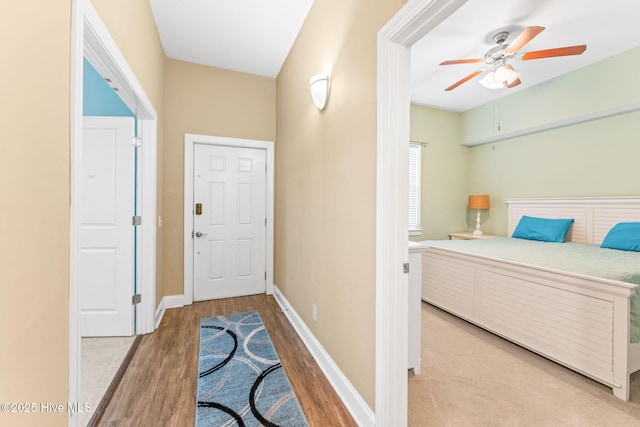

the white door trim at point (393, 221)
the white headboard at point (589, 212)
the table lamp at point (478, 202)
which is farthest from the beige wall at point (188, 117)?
the white headboard at point (589, 212)

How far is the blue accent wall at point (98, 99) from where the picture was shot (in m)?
2.38

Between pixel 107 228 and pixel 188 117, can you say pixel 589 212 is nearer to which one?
pixel 188 117

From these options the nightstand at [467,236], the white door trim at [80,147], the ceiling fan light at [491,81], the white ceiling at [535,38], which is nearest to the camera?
the white door trim at [80,147]

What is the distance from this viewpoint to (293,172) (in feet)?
9.52

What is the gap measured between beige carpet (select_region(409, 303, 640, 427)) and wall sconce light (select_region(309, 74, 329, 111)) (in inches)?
85.1

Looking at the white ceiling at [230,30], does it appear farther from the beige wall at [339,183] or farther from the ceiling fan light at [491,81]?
the ceiling fan light at [491,81]

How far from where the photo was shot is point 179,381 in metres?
1.83

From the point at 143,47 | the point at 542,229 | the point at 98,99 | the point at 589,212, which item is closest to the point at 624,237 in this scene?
the point at 589,212

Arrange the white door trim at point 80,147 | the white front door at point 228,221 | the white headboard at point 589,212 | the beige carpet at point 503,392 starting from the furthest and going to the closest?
the white front door at point 228,221 < the white headboard at point 589,212 < the beige carpet at point 503,392 < the white door trim at point 80,147

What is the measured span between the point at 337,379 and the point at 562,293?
1.85 metres

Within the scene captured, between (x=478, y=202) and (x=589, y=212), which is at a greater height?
(x=478, y=202)

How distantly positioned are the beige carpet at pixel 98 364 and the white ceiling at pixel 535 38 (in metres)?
3.89

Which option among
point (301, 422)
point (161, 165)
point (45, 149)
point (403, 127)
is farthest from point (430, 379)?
point (161, 165)

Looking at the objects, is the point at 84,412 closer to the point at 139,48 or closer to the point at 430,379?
the point at 430,379
